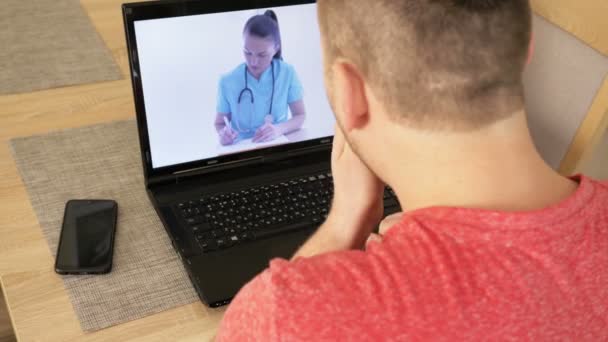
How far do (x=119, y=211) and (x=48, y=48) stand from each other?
60cm

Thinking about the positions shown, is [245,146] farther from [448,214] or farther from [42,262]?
[448,214]

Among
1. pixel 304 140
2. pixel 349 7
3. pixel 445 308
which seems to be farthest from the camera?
pixel 304 140

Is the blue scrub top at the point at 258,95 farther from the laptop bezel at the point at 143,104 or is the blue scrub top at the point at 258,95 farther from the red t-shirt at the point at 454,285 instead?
the red t-shirt at the point at 454,285

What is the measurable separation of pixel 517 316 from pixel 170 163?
2.13 feet

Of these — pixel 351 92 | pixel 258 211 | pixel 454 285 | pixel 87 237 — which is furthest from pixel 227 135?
pixel 454 285

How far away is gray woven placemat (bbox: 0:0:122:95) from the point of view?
129 centimetres

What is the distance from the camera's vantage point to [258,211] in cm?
98

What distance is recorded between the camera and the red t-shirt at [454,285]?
1.60 ft

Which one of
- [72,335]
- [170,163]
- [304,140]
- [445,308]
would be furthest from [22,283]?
[445,308]

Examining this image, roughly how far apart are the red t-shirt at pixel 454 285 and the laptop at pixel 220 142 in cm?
36

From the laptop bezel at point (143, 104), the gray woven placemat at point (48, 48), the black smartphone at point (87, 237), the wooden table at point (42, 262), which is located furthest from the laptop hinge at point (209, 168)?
the gray woven placemat at point (48, 48)

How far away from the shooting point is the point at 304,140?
42.8 inches

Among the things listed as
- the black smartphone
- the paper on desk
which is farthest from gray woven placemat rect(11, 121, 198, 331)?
the paper on desk

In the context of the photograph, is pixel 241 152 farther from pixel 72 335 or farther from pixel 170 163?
pixel 72 335
